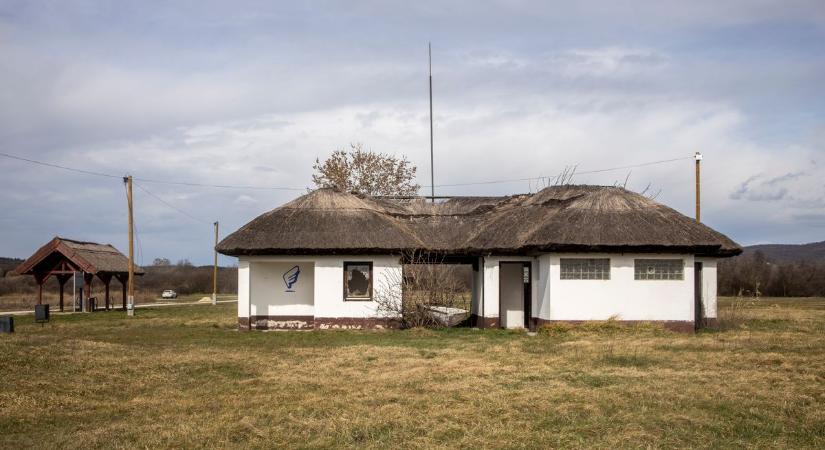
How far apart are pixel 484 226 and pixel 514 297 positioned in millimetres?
2663

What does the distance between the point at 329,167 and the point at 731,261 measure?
3888 cm

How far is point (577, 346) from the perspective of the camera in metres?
19.4

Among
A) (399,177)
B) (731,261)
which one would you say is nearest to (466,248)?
(399,177)

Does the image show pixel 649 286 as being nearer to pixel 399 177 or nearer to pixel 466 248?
pixel 466 248

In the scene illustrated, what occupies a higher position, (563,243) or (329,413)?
(563,243)

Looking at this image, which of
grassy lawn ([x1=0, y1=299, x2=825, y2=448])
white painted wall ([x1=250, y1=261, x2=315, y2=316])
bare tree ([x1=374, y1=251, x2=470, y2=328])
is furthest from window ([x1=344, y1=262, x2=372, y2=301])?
grassy lawn ([x1=0, y1=299, x2=825, y2=448])

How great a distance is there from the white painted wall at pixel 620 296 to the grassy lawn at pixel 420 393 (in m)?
1.88

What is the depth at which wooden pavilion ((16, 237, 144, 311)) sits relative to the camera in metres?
36.2

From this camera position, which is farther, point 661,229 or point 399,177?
point 399,177

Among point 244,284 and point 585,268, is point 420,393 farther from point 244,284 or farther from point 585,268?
point 244,284

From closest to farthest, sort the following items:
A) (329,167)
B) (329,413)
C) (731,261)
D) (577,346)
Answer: (329,413) → (577,346) → (329,167) → (731,261)

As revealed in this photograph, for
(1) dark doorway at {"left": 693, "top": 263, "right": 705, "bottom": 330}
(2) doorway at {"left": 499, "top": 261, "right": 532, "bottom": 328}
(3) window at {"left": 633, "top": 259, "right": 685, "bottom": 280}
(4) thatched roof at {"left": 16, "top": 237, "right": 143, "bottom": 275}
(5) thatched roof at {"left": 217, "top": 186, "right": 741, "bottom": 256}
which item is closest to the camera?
(5) thatched roof at {"left": 217, "top": 186, "right": 741, "bottom": 256}

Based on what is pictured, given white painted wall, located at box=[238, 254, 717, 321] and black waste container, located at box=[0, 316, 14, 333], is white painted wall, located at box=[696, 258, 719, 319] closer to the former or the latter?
white painted wall, located at box=[238, 254, 717, 321]

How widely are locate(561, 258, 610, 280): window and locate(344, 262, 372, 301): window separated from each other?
6.41 metres
